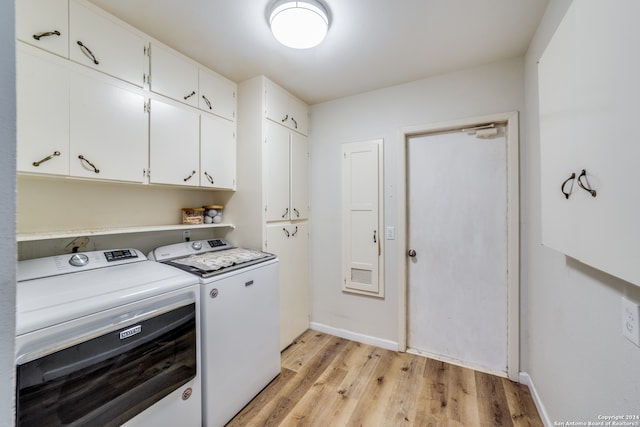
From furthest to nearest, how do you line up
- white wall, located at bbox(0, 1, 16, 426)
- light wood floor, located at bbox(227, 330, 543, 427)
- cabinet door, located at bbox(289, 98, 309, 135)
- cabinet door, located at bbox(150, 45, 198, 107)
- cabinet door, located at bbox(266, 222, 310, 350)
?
cabinet door, located at bbox(289, 98, 309, 135), cabinet door, located at bbox(266, 222, 310, 350), cabinet door, located at bbox(150, 45, 198, 107), light wood floor, located at bbox(227, 330, 543, 427), white wall, located at bbox(0, 1, 16, 426)

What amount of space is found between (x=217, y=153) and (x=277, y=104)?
72 centimetres

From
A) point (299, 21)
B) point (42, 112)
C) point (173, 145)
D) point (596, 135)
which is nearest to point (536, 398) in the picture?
point (596, 135)

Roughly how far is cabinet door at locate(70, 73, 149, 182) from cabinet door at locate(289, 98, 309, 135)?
50.6 inches

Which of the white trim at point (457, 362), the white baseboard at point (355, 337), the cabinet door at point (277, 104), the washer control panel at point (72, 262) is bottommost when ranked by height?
the white trim at point (457, 362)

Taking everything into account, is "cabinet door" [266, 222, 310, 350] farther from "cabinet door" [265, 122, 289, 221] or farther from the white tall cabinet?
"cabinet door" [265, 122, 289, 221]

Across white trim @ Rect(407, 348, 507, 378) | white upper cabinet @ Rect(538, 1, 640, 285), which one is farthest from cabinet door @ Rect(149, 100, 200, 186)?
white trim @ Rect(407, 348, 507, 378)

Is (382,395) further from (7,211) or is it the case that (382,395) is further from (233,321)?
(7,211)

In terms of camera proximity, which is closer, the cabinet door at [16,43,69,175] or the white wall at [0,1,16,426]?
the white wall at [0,1,16,426]

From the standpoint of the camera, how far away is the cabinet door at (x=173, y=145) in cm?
175

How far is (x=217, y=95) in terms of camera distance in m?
2.17

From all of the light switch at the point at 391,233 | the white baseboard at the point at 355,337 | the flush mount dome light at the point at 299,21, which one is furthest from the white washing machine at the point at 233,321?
the flush mount dome light at the point at 299,21

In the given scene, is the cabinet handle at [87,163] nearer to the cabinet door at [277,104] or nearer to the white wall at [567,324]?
the cabinet door at [277,104]

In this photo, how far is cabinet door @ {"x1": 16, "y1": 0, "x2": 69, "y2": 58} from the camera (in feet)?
3.96

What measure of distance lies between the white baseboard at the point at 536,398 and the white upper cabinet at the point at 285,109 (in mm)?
2802
